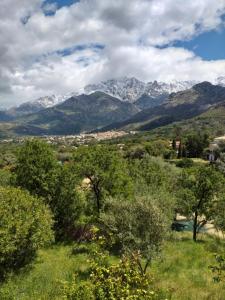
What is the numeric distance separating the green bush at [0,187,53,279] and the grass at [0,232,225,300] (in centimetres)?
132

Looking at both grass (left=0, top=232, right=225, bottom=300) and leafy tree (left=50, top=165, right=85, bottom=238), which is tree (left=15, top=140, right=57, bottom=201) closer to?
leafy tree (left=50, top=165, right=85, bottom=238)

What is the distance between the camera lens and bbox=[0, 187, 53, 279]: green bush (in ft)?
89.1

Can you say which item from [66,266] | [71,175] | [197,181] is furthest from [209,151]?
[66,266]

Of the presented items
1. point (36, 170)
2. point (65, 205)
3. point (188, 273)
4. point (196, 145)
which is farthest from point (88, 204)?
point (196, 145)

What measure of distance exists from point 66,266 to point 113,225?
26.2 feet

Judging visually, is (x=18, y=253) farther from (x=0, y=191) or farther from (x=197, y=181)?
(x=197, y=181)

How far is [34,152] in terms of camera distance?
1750 inches

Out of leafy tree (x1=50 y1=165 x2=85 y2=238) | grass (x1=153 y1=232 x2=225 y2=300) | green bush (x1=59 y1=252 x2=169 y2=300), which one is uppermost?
green bush (x1=59 y1=252 x2=169 y2=300)

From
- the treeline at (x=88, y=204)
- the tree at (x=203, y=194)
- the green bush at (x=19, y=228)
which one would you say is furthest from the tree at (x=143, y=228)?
the tree at (x=203, y=194)

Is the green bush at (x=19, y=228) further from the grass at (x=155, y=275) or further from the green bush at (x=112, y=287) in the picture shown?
the green bush at (x=112, y=287)

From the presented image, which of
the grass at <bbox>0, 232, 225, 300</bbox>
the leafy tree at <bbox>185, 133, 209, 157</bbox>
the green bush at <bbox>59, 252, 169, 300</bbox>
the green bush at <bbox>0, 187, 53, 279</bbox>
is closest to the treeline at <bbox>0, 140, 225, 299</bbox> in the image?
the green bush at <bbox>0, 187, 53, 279</bbox>

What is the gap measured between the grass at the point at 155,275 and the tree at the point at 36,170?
24.7 ft

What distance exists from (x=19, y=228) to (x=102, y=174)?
2032 cm

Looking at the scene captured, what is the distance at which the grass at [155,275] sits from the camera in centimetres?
2512
